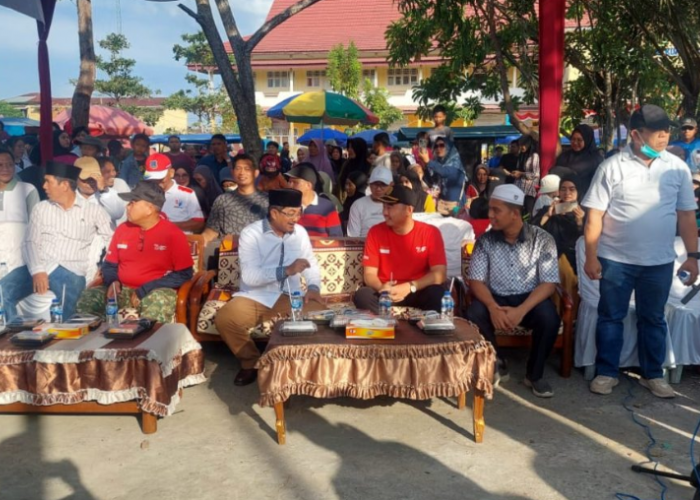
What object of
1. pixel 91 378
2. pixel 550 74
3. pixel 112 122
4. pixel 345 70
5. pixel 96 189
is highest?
pixel 345 70

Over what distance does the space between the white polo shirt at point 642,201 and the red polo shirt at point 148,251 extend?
327 cm

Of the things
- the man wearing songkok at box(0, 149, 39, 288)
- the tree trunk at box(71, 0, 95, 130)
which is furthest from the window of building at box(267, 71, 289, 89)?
the man wearing songkok at box(0, 149, 39, 288)

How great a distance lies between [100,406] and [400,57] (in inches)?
301

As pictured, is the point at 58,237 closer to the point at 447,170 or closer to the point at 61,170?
the point at 61,170

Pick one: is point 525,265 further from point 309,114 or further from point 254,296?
point 309,114

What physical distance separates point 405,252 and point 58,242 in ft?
Answer: 9.71

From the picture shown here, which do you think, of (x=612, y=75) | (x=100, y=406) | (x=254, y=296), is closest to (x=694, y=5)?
(x=612, y=75)

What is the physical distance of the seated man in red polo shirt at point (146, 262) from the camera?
5.22 meters

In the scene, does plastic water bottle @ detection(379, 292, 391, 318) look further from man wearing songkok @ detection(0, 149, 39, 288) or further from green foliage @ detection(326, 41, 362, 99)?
green foliage @ detection(326, 41, 362, 99)

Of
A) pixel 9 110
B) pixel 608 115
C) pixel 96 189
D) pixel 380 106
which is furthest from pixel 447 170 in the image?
pixel 9 110

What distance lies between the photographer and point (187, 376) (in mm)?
4707

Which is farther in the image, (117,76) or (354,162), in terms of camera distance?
(117,76)

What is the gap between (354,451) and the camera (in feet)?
12.9

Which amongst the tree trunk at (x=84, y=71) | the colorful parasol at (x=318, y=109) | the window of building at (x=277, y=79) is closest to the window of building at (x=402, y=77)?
the window of building at (x=277, y=79)
